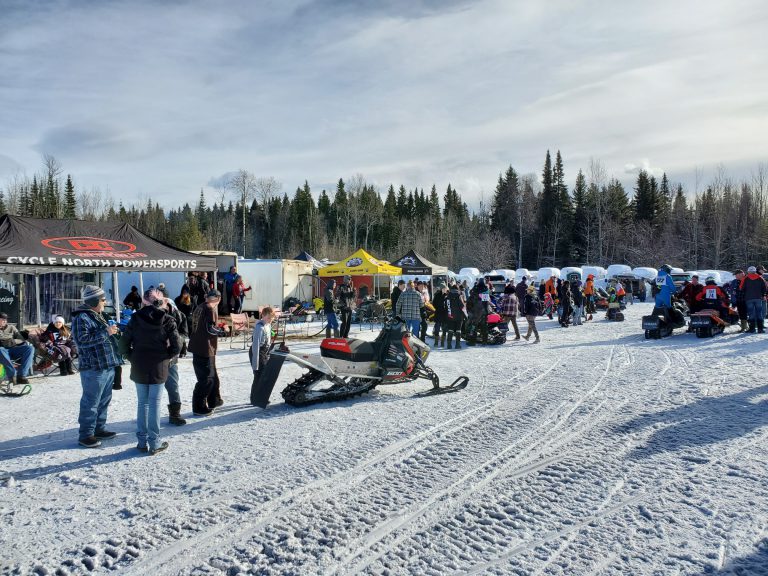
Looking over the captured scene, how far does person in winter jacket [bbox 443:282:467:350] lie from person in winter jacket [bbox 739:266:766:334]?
21.3 ft

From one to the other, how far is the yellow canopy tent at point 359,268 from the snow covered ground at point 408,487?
11.5 metres

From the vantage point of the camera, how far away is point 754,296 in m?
12.1

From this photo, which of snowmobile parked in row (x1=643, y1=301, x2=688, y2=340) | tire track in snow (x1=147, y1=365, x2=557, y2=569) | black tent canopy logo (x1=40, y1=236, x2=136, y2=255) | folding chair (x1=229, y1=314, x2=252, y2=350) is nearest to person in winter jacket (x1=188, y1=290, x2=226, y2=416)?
tire track in snow (x1=147, y1=365, x2=557, y2=569)

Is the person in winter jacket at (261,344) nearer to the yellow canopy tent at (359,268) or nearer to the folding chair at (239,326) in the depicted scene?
the folding chair at (239,326)

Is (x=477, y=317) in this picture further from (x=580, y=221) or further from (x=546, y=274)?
(x=580, y=221)

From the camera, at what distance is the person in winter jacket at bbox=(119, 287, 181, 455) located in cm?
479

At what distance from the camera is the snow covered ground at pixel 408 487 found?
312 cm

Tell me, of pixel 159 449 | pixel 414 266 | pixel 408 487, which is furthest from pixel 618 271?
pixel 159 449

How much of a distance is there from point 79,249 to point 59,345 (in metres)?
2.35

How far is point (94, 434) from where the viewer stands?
518 cm

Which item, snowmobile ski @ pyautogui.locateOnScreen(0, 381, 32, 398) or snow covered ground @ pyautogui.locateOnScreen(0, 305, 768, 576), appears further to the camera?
snowmobile ski @ pyautogui.locateOnScreen(0, 381, 32, 398)

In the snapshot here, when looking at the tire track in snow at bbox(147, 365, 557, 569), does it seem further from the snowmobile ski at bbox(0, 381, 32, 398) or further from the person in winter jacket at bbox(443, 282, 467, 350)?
the snowmobile ski at bbox(0, 381, 32, 398)

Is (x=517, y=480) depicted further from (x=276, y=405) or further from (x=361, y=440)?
(x=276, y=405)

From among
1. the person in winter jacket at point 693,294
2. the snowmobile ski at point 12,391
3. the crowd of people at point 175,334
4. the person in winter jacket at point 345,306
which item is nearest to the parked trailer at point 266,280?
the crowd of people at point 175,334
